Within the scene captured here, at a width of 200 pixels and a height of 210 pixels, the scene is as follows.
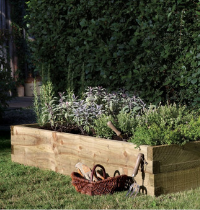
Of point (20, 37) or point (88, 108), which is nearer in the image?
point (88, 108)

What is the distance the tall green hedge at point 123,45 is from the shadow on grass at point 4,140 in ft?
3.78

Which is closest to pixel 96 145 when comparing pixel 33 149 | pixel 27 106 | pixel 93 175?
pixel 93 175

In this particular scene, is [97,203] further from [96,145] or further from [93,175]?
[96,145]

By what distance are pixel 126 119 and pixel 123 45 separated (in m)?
1.14

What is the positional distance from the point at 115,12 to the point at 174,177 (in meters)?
2.27

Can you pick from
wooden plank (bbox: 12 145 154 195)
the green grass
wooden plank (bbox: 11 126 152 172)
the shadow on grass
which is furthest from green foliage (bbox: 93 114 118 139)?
the shadow on grass

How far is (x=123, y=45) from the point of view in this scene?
174 inches

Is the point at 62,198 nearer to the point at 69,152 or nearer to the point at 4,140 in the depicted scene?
the point at 69,152

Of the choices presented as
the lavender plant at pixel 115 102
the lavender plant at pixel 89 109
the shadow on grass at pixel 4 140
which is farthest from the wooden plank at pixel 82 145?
the shadow on grass at pixel 4 140

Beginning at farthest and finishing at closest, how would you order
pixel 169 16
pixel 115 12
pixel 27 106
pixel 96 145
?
pixel 27 106, pixel 115 12, pixel 169 16, pixel 96 145

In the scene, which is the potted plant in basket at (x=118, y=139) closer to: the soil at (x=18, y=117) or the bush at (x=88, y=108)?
the bush at (x=88, y=108)

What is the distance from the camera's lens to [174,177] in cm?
315

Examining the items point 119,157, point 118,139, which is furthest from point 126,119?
point 119,157

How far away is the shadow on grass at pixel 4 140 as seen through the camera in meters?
5.46
